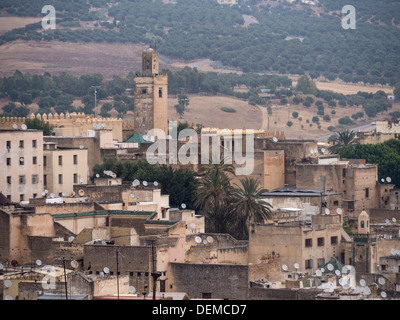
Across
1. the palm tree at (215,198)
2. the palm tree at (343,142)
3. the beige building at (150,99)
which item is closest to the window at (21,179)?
the palm tree at (215,198)

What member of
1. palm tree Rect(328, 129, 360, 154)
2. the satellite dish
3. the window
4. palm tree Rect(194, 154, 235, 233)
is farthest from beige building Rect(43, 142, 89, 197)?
the satellite dish

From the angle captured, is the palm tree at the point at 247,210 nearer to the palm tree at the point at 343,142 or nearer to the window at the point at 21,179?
the window at the point at 21,179

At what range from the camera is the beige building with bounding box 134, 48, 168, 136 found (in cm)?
8000

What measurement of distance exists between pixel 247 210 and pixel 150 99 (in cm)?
3124

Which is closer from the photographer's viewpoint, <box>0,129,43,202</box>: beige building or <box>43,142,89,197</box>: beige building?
<box>0,129,43,202</box>: beige building

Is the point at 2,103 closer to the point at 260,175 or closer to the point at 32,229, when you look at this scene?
the point at 260,175

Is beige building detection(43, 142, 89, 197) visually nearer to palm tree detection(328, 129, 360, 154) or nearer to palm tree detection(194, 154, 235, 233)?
palm tree detection(194, 154, 235, 233)

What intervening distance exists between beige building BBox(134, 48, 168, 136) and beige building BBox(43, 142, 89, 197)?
19804mm

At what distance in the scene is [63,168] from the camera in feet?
192

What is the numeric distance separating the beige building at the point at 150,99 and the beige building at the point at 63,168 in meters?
19.8

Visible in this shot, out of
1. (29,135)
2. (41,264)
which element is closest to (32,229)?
(41,264)

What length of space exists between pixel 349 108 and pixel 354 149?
307 feet

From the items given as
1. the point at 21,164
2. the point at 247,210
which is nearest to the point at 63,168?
the point at 21,164

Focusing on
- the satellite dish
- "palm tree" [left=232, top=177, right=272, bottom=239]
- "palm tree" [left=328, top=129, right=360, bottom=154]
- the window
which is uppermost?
the satellite dish
